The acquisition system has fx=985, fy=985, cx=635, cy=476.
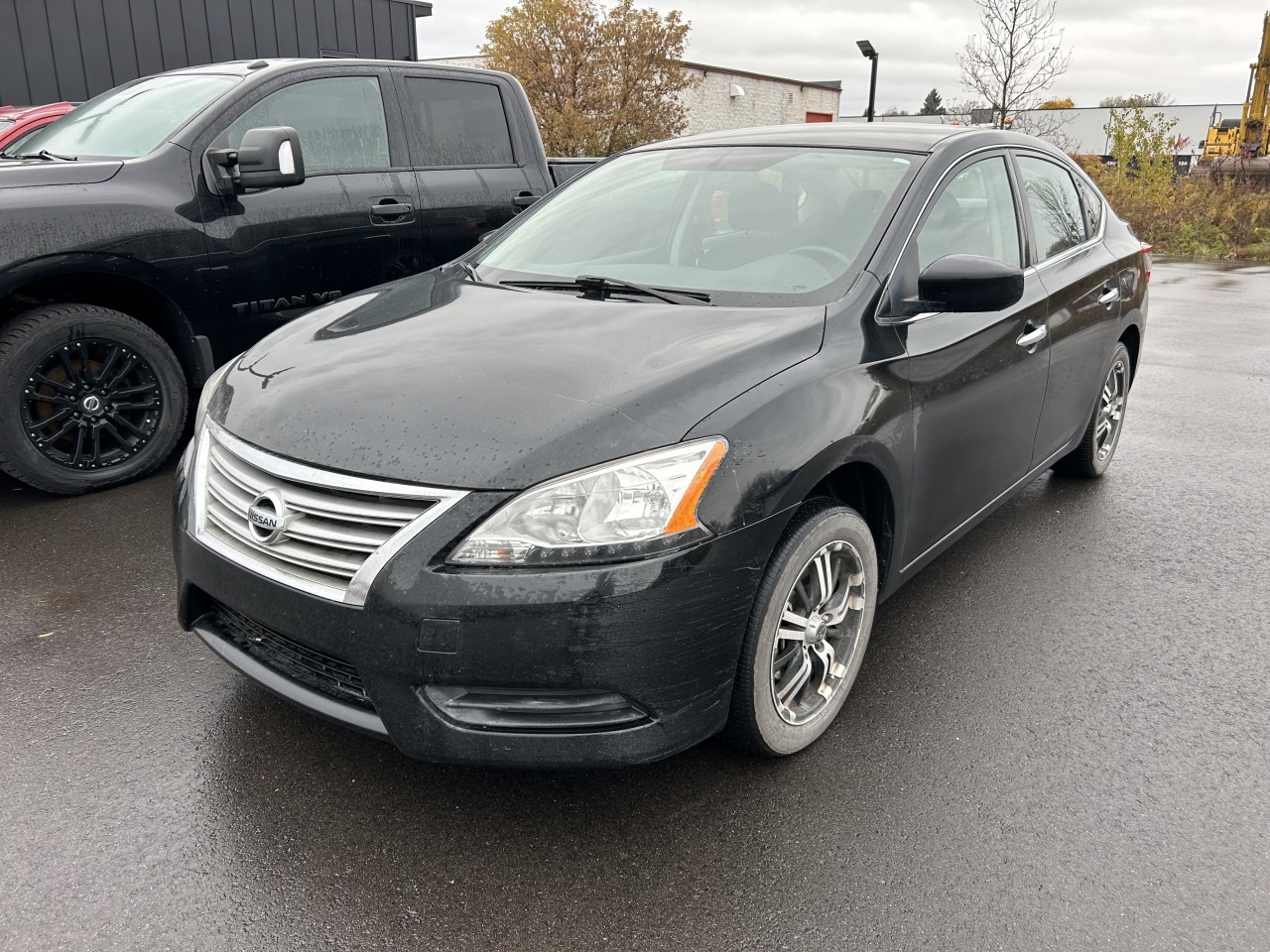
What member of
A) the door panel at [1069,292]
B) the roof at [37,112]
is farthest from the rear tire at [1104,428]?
the roof at [37,112]

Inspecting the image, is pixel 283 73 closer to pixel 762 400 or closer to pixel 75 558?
pixel 75 558

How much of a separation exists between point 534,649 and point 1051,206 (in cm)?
321

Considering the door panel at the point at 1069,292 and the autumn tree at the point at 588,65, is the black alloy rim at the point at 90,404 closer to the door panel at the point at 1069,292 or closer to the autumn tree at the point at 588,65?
the door panel at the point at 1069,292

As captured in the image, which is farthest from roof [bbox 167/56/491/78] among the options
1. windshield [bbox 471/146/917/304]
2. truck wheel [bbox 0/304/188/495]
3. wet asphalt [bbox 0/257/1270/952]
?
wet asphalt [bbox 0/257/1270/952]

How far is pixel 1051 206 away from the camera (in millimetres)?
4125

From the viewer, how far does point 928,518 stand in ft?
10.1

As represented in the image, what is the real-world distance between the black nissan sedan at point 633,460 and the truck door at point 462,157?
2.19 m

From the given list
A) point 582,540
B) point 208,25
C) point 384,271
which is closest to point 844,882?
point 582,540

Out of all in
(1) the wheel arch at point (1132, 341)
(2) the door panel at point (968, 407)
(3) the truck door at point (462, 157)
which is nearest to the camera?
(2) the door panel at point (968, 407)

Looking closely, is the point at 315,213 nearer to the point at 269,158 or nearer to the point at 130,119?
the point at 269,158

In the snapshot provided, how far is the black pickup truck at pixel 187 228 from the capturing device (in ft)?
14.0

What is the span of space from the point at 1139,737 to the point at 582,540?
1792 millimetres

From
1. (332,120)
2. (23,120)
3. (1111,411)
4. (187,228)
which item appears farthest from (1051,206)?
(23,120)

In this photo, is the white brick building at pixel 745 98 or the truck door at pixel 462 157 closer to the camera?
the truck door at pixel 462 157
